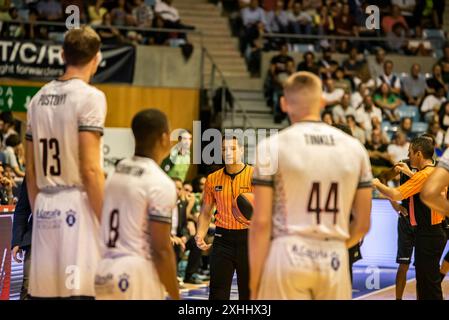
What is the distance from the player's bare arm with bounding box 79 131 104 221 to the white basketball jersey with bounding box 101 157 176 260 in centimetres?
30

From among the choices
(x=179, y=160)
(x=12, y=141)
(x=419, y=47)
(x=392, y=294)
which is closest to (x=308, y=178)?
(x=392, y=294)

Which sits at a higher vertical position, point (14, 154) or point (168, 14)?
point (168, 14)

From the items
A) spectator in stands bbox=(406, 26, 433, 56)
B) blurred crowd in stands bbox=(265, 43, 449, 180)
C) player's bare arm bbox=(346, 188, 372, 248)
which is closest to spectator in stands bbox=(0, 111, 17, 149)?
blurred crowd in stands bbox=(265, 43, 449, 180)

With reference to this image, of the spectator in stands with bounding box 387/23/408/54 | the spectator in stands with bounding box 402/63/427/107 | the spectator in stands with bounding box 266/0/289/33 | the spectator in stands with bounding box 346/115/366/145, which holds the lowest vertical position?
the spectator in stands with bounding box 346/115/366/145

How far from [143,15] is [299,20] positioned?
4.17 m

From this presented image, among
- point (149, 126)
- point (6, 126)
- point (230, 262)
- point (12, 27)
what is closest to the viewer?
point (149, 126)

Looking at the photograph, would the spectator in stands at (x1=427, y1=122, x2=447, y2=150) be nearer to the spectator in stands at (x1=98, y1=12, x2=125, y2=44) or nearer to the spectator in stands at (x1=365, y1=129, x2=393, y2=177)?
the spectator in stands at (x1=365, y1=129, x2=393, y2=177)

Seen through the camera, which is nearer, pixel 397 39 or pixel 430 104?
pixel 430 104

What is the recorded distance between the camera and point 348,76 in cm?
2017

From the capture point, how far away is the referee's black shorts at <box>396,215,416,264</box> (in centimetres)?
1102

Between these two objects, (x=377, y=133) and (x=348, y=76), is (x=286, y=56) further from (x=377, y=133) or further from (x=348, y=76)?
(x=377, y=133)

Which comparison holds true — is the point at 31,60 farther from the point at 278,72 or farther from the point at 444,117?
the point at 444,117

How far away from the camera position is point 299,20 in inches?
851

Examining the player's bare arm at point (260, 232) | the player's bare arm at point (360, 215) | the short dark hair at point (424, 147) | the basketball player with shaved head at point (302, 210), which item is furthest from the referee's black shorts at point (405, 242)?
the player's bare arm at point (260, 232)
